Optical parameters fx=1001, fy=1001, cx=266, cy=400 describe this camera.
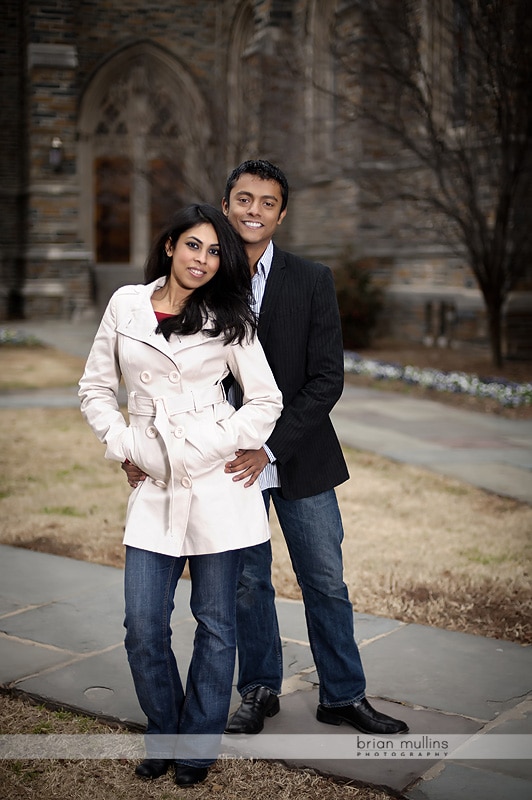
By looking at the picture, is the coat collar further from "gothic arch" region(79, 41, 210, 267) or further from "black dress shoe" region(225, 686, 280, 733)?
"gothic arch" region(79, 41, 210, 267)

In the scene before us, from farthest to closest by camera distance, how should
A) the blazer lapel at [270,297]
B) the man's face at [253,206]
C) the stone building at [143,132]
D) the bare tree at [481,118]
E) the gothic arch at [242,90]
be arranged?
the stone building at [143,132]
the gothic arch at [242,90]
the bare tree at [481,118]
the blazer lapel at [270,297]
the man's face at [253,206]

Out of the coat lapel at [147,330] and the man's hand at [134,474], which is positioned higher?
the coat lapel at [147,330]

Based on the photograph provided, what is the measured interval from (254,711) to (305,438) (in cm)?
89

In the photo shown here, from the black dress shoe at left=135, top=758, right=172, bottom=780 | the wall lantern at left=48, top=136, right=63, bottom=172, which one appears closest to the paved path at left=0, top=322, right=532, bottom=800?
the black dress shoe at left=135, top=758, right=172, bottom=780

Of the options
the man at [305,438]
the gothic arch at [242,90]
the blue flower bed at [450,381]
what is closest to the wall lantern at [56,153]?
the gothic arch at [242,90]

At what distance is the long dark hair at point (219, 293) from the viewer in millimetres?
2795

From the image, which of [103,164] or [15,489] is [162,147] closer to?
[103,164]

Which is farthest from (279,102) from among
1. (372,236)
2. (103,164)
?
(103,164)

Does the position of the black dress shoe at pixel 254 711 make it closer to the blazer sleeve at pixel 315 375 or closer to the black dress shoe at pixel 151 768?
the black dress shoe at pixel 151 768

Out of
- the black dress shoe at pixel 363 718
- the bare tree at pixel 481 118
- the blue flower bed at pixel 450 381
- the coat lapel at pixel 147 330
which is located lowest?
the blue flower bed at pixel 450 381

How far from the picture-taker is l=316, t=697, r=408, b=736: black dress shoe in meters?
3.11

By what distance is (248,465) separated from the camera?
2.86m

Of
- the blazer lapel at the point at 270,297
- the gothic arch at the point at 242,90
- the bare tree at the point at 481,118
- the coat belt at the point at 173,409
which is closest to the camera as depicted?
the coat belt at the point at 173,409

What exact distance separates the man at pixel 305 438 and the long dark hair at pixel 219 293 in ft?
0.58
